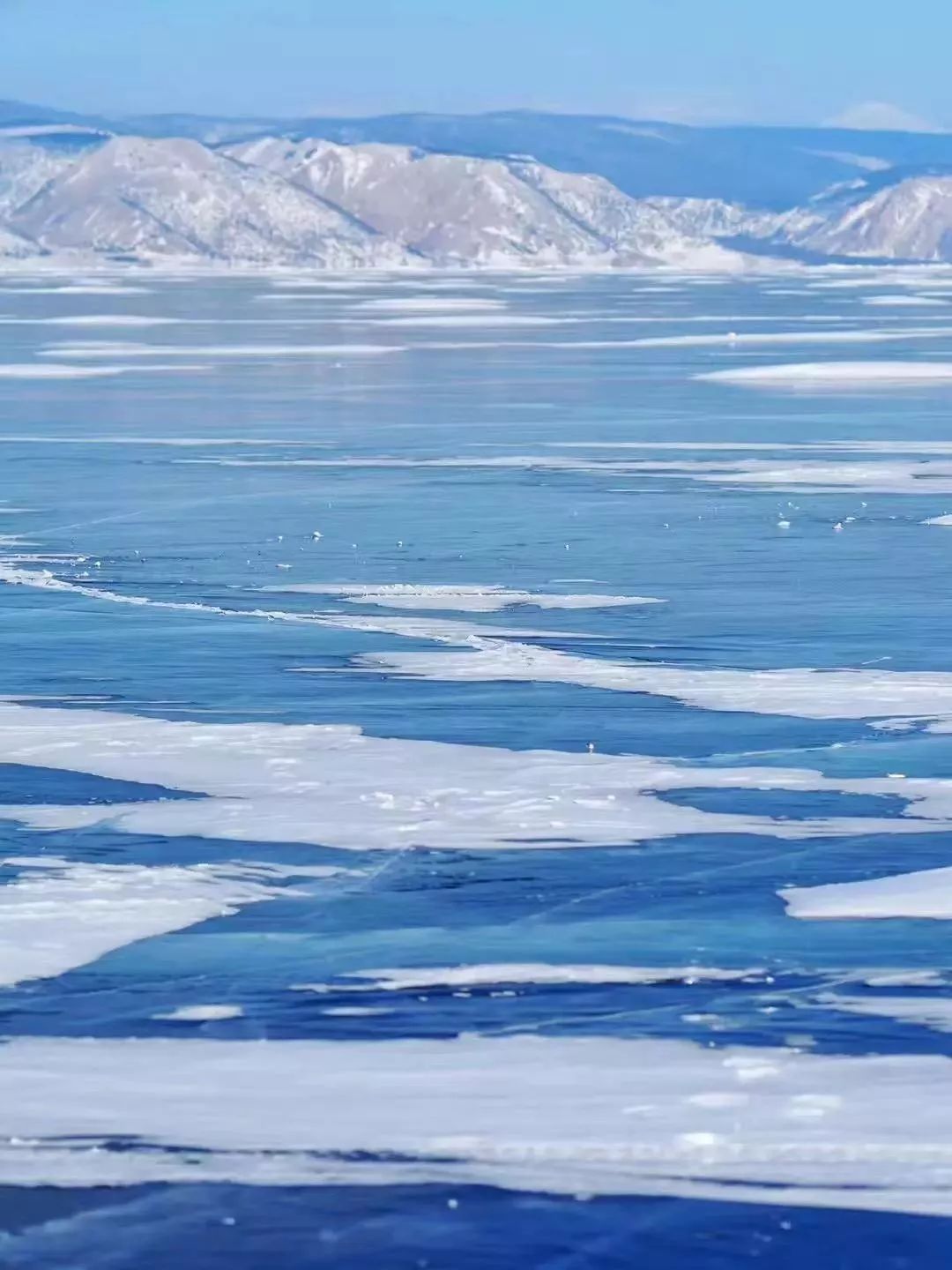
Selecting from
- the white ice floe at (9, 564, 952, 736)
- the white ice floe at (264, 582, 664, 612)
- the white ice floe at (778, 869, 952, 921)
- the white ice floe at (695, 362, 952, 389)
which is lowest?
the white ice floe at (695, 362, 952, 389)

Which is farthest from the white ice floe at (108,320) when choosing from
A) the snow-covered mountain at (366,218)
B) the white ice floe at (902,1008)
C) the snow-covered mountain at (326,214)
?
the snow-covered mountain at (326,214)

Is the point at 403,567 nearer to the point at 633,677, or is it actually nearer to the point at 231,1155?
the point at 633,677

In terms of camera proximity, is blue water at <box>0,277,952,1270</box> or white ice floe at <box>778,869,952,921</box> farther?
white ice floe at <box>778,869,952,921</box>

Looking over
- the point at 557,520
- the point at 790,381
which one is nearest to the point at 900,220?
the point at 790,381

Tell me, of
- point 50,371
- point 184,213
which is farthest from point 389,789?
point 184,213

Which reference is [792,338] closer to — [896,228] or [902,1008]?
[902,1008]

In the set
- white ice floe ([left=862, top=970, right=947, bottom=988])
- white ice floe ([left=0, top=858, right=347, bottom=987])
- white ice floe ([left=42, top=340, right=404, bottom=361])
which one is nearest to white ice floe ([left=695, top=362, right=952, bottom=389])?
white ice floe ([left=42, top=340, right=404, bottom=361])

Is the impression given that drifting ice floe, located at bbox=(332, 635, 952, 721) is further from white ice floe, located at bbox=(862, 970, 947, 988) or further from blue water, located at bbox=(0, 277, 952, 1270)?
white ice floe, located at bbox=(862, 970, 947, 988)
